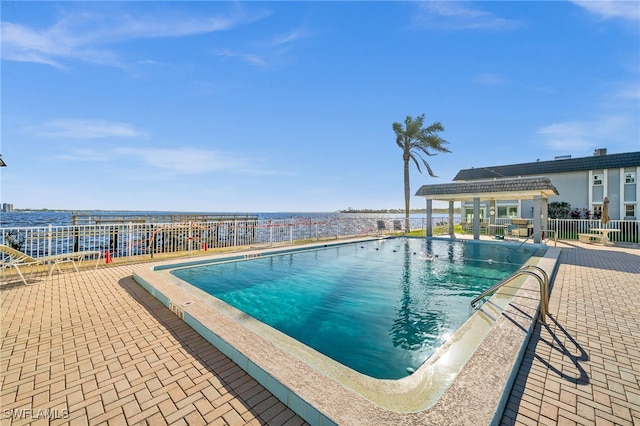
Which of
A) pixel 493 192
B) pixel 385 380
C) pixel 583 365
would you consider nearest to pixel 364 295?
pixel 385 380

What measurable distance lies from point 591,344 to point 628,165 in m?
24.8

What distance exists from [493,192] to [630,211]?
1469 cm

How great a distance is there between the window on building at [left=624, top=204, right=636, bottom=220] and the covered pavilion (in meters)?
9.79

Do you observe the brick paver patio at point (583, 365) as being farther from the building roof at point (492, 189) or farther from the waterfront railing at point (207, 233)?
the waterfront railing at point (207, 233)

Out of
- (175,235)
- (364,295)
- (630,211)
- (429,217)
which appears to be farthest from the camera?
(630,211)

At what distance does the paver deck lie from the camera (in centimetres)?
218

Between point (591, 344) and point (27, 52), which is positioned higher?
point (27, 52)

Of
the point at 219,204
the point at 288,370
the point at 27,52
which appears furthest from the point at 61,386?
the point at 219,204

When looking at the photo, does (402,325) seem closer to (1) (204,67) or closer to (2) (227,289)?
(2) (227,289)

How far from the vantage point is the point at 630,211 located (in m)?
19.4

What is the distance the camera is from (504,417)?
215 cm

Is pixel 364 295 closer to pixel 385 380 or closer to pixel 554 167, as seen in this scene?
pixel 385 380

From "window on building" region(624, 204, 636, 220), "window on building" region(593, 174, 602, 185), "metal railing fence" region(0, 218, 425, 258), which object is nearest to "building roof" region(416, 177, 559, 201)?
"metal railing fence" region(0, 218, 425, 258)

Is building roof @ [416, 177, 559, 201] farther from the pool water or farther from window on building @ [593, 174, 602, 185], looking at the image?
window on building @ [593, 174, 602, 185]
